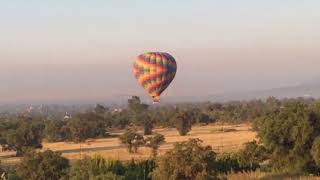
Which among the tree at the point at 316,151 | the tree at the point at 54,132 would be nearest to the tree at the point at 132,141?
the tree at the point at 316,151

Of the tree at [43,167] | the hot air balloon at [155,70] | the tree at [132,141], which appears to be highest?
the hot air balloon at [155,70]

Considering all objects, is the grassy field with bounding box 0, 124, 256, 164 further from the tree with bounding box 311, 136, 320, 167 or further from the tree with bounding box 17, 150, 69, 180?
the tree with bounding box 311, 136, 320, 167

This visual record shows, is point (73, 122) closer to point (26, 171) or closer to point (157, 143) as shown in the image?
point (157, 143)

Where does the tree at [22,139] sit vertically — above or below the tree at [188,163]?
below

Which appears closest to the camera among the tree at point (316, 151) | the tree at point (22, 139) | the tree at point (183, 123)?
the tree at point (316, 151)

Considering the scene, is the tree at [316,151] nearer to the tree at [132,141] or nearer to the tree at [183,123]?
the tree at [132,141]

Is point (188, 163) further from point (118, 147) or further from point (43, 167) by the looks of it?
point (118, 147)

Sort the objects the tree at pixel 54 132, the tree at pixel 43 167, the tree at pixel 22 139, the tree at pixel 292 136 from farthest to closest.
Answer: the tree at pixel 54 132, the tree at pixel 22 139, the tree at pixel 292 136, the tree at pixel 43 167

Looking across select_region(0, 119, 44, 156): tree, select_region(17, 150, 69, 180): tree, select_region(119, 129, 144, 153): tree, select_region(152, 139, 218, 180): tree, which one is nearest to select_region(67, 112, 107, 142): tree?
select_region(0, 119, 44, 156): tree
